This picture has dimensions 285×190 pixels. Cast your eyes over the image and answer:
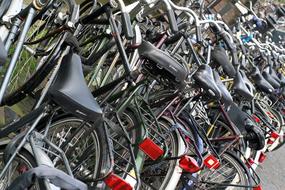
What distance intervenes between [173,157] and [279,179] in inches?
155

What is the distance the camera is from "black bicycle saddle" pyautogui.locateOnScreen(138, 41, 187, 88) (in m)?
3.27

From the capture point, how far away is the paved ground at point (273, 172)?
677 cm

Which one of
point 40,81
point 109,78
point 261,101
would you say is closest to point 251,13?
A: point 261,101

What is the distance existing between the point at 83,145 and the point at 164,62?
2.56ft

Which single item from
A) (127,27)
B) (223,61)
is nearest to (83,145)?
(127,27)

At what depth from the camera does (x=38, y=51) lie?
3842 mm

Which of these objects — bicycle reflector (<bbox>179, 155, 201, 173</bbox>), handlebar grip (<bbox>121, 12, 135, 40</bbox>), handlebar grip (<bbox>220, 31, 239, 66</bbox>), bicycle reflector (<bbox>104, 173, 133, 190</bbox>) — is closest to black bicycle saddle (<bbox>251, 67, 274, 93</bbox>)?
handlebar grip (<bbox>220, 31, 239, 66</bbox>)

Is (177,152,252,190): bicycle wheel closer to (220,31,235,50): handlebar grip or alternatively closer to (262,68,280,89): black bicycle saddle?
(220,31,235,50): handlebar grip

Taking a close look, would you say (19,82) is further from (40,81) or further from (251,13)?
(251,13)

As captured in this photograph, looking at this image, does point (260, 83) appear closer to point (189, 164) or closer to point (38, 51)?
point (189, 164)

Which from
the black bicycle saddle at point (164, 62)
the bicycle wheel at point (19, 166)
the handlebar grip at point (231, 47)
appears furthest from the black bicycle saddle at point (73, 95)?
the handlebar grip at point (231, 47)

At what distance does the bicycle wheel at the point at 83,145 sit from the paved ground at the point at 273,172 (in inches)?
140

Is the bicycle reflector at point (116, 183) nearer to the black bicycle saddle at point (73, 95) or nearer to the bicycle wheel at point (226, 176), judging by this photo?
the black bicycle saddle at point (73, 95)

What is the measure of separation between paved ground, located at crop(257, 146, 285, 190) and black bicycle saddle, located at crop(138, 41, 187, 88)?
3354 millimetres
